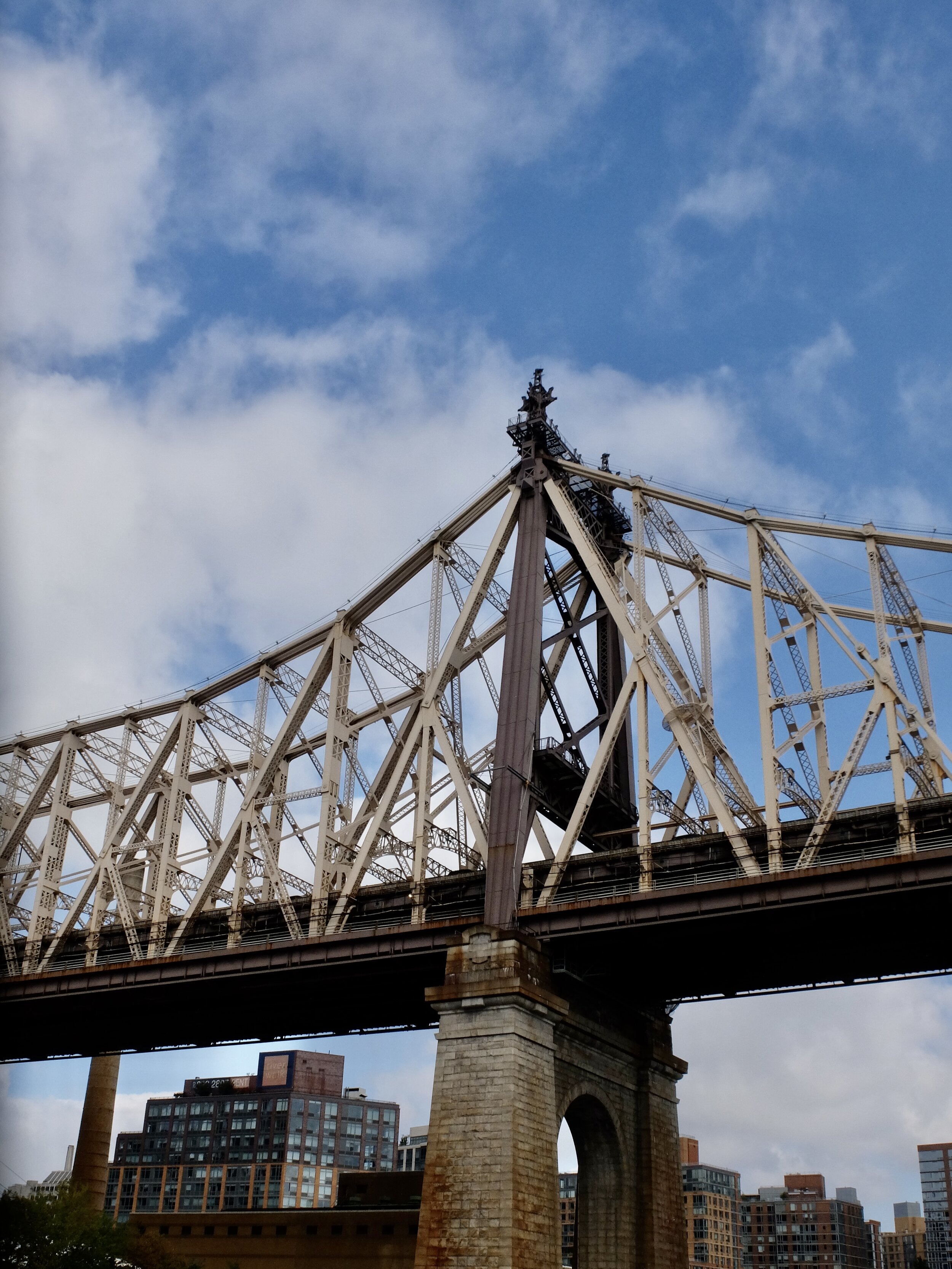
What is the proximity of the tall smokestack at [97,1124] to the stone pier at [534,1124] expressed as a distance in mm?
38409

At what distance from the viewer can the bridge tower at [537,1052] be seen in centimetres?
4106

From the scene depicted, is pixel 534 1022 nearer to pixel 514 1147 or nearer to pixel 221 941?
pixel 514 1147

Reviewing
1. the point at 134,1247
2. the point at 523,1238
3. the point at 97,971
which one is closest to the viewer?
the point at 523,1238

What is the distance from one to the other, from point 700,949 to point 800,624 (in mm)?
12817

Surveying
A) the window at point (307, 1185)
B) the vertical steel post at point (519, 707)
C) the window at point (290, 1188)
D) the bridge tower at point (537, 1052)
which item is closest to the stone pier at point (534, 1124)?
the bridge tower at point (537, 1052)

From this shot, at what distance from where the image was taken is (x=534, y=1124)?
42.3 m

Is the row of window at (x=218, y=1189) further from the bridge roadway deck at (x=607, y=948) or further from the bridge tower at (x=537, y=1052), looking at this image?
the bridge tower at (x=537, y=1052)

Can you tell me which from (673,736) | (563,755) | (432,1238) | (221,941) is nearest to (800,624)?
(673,736)

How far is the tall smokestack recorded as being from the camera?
257 ft

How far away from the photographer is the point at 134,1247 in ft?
249

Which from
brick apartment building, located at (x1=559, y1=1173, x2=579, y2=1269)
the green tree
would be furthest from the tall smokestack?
brick apartment building, located at (x1=559, y1=1173, x2=579, y2=1269)

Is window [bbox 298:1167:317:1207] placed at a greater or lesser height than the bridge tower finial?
lesser

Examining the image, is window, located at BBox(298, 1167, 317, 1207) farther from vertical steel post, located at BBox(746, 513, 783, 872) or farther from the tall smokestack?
vertical steel post, located at BBox(746, 513, 783, 872)

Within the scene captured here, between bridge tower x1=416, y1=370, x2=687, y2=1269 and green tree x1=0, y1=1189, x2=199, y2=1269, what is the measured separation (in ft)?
61.6
